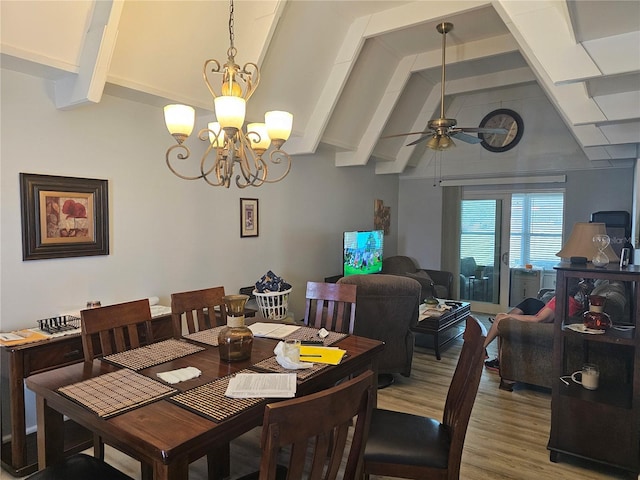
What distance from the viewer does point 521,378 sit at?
3.64 meters

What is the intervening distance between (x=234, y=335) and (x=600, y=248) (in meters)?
2.37

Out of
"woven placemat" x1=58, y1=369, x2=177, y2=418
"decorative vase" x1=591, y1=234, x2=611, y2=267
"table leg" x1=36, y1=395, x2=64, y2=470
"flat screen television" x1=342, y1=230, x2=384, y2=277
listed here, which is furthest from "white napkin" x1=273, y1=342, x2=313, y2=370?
"flat screen television" x1=342, y1=230, x2=384, y2=277

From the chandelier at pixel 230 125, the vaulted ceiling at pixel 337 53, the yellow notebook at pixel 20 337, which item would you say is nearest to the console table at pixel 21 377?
the yellow notebook at pixel 20 337

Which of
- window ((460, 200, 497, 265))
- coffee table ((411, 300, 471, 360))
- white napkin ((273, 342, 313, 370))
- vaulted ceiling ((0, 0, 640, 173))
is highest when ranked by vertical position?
vaulted ceiling ((0, 0, 640, 173))

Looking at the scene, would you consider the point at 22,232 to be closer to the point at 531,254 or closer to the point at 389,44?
the point at 389,44

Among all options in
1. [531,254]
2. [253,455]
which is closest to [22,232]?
[253,455]

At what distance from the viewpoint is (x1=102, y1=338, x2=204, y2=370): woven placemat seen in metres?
1.96

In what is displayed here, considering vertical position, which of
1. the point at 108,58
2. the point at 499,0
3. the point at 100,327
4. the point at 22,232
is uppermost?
the point at 499,0

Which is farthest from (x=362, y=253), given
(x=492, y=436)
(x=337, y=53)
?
(x=492, y=436)

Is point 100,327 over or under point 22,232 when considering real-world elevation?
under

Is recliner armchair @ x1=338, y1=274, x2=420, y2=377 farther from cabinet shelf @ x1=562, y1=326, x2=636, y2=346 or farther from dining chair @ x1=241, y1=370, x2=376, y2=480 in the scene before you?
dining chair @ x1=241, y1=370, x2=376, y2=480

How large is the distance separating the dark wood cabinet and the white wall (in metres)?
2.89

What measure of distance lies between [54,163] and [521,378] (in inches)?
158

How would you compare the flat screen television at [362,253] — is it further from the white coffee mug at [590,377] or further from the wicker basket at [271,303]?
the white coffee mug at [590,377]
